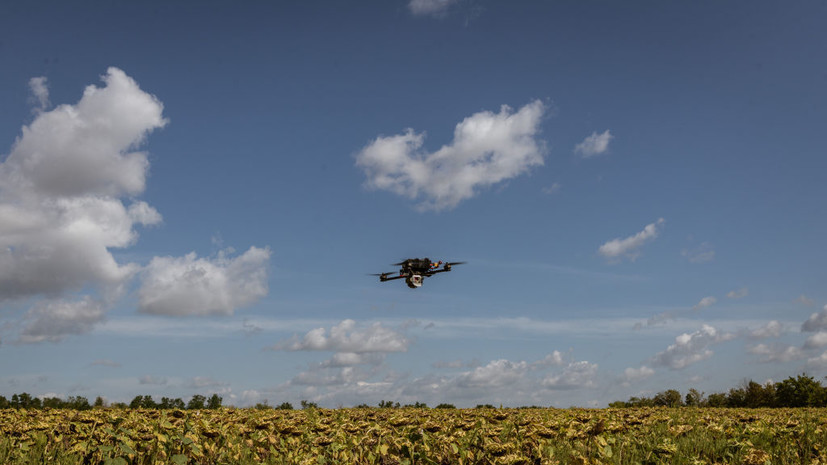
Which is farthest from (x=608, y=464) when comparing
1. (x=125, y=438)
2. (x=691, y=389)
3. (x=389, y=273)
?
(x=691, y=389)

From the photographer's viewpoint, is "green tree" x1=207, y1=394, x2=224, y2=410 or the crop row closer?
the crop row

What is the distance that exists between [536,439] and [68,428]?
26.5 ft

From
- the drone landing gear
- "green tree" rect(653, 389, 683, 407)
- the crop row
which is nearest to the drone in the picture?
the drone landing gear

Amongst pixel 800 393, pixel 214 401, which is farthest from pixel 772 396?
pixel 214 401

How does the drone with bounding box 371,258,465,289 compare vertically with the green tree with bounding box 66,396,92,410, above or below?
above

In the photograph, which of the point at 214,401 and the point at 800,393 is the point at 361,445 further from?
the point at 800,393

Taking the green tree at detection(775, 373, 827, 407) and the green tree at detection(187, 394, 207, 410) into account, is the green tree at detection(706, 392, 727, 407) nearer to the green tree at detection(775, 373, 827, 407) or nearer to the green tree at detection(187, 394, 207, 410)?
the green tree at detection(775, 373, 827, 407)

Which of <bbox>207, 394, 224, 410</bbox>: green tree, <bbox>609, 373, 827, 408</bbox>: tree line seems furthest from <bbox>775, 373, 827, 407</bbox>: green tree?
<bbox>207, 394, 224, 410</bbox>: green tree

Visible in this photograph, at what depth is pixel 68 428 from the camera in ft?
32.7

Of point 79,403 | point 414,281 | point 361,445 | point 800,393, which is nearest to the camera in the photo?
point 361,445

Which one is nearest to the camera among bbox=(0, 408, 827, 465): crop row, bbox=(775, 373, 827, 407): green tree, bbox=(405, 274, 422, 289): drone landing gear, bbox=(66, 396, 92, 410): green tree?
bbox=(0, 408, 827, 465): crop row

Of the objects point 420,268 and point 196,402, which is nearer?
point 196,402

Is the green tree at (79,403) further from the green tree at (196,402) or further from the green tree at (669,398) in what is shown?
the green tree at (669,398)

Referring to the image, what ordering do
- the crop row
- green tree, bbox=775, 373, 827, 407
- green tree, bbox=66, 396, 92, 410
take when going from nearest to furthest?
the crop row, green tree, bbox=66, 396, 92, 410, green tree, bbox=775, 373, 827, 407
